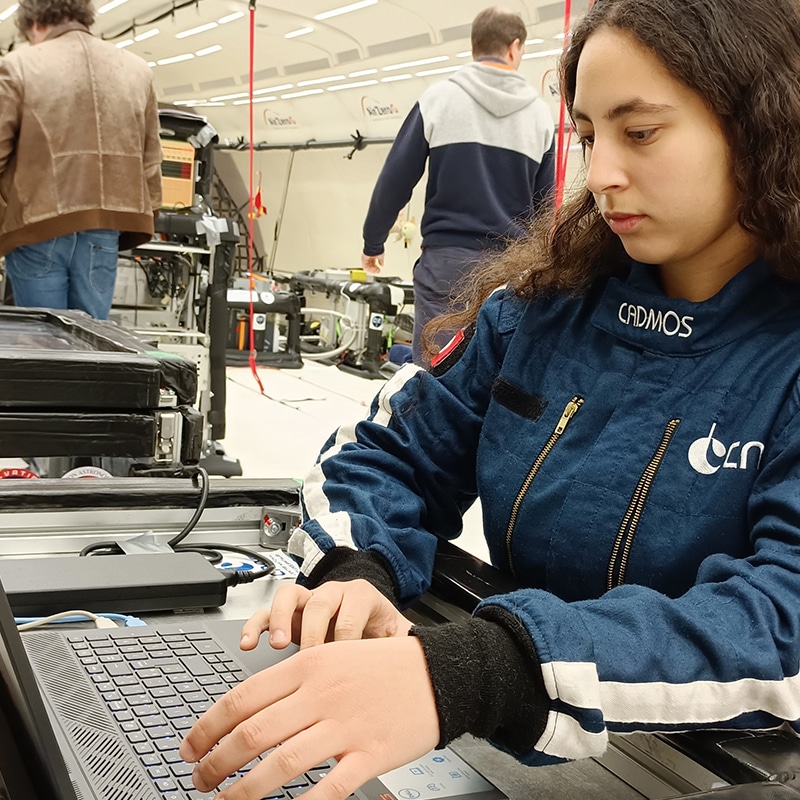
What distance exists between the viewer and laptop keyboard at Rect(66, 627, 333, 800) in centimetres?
63

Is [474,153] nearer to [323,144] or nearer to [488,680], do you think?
[488,680]

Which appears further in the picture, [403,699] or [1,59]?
[1,59]

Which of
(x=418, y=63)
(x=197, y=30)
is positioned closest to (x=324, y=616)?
(x=418, y=63)

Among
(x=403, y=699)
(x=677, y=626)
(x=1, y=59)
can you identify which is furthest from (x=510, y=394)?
(x=1, y=59)

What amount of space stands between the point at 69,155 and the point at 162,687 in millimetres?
2706

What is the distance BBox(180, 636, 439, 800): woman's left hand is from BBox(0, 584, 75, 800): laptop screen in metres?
0.09

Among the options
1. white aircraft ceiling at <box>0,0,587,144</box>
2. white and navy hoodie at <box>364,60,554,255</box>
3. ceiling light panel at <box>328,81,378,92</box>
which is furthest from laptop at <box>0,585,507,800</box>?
ceiling light panel at <box>328,81,378,92</box>

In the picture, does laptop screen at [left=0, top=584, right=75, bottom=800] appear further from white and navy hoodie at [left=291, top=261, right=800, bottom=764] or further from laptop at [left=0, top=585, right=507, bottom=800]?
white and navy hoodie at [left=291, top=261, right=800, bottom=764]

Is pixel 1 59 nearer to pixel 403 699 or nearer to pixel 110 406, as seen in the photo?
pixel 110 406

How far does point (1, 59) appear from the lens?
3.06m

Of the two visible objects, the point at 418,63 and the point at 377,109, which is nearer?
the point at 418,63

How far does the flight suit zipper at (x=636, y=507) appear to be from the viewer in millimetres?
906

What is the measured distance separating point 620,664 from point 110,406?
100 centimetres

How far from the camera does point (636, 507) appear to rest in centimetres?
91
